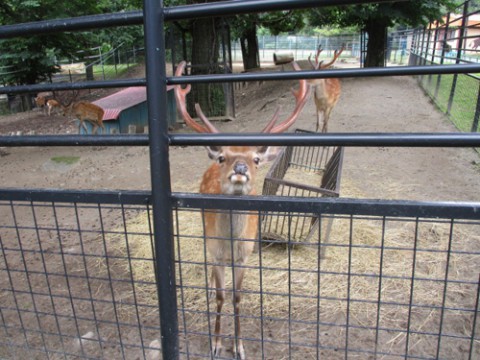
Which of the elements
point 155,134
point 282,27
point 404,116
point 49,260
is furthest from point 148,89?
point 282,27

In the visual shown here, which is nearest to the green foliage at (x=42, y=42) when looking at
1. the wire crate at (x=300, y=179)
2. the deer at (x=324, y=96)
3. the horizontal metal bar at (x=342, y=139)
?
the deer at (x=324, y=96)

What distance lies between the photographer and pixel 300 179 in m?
6.32

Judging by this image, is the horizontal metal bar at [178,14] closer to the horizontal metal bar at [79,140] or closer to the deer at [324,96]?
the horizontal metal bar at [79,140]

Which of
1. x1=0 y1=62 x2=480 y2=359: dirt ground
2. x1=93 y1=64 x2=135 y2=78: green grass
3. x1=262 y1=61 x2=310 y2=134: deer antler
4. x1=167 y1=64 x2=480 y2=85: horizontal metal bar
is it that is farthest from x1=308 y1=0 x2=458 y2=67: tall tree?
x1=93 y1=64 x2=135 y2=78: green grass

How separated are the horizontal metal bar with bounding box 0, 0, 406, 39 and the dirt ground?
98.8 inches

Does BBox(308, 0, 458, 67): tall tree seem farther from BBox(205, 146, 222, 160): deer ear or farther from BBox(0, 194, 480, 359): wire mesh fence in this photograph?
BBox(205, 146, 222, 160): deer ear

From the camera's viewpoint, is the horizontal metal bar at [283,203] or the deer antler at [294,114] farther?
the deer antler at [294,114]

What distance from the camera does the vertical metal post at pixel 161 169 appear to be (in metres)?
1.36

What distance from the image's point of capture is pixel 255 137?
140 cm

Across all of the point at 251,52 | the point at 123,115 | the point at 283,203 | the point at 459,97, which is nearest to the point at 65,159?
the point at 123,115

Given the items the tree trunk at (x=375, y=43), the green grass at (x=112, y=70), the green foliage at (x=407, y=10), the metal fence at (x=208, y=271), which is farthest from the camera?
the green grass at (x=112, y=70)

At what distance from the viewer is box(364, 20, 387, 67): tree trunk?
14054 millimetres

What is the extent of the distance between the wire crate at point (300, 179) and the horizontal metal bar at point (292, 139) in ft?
7.97

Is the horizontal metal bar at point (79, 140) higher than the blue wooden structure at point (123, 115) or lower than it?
higher
